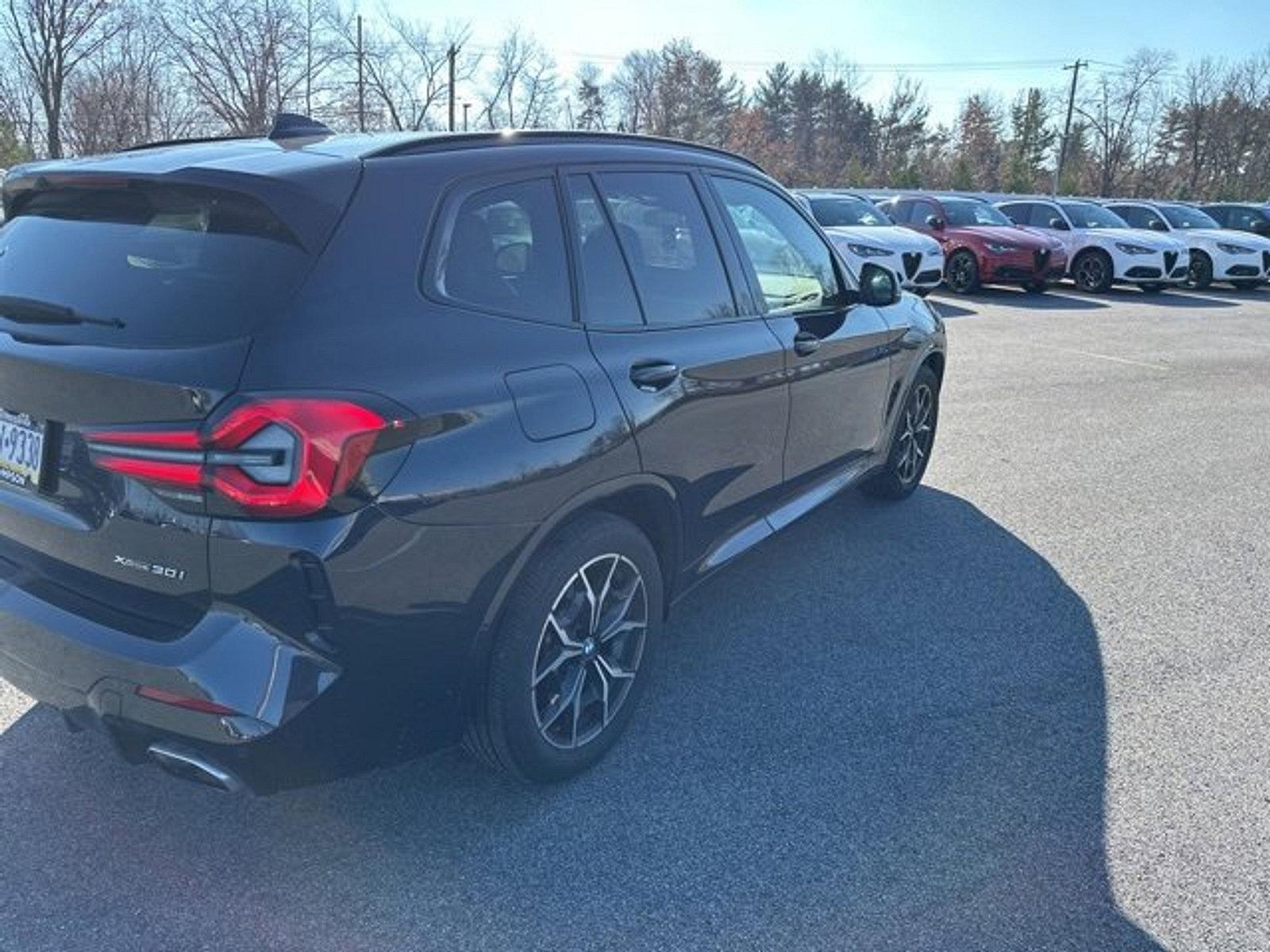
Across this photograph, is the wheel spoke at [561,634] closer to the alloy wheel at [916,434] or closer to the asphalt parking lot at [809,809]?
the asphalt parking lot at [809,809]

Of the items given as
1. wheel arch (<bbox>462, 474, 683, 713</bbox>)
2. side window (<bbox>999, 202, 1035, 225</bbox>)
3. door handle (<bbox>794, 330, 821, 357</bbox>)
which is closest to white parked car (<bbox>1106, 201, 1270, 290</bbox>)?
side window (<bbox>999, 202, 1035, 225</bbox>)

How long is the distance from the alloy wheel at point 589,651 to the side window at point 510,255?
29.7 inches

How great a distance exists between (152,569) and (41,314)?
0.73 metres

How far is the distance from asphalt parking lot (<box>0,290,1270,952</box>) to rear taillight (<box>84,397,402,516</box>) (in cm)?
105

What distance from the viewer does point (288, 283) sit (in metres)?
2.10

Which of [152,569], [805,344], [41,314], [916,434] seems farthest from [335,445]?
[916,434]

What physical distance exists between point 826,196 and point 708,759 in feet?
47.2

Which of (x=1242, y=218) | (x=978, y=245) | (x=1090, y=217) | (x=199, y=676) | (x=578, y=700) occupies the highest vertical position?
(x=1242, y=218)

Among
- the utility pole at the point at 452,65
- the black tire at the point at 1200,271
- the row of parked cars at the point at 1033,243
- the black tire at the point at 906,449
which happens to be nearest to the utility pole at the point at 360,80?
the utility pole at the point at 452,65

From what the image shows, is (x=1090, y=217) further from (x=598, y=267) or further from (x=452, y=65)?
(x=452, y=65)

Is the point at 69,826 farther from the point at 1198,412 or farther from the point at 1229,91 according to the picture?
the point at 1229,91

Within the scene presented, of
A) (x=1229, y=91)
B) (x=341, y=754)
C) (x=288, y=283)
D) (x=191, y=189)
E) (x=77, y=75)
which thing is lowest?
(x=341, y=754)

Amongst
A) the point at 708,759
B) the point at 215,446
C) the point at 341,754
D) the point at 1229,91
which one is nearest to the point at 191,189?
the point at 215,446

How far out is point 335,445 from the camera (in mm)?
1982
